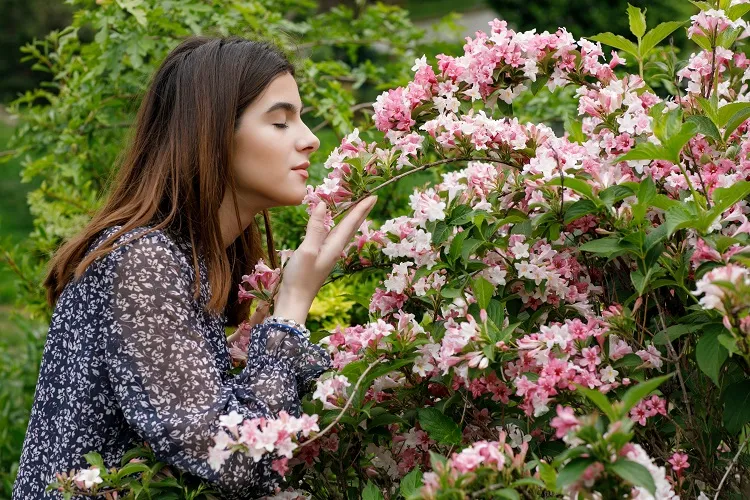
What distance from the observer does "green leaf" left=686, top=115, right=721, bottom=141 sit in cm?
191

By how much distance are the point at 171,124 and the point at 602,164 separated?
103 cm

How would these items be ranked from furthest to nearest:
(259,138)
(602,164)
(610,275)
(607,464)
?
(259,138)
(610,275)
(602,164)
(607,464)

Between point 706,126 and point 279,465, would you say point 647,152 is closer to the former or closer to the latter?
point 706,126

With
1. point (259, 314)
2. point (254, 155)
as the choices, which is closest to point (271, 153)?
point (254, 155)

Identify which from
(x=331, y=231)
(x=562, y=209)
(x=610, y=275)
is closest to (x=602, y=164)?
(x=562, y=209)

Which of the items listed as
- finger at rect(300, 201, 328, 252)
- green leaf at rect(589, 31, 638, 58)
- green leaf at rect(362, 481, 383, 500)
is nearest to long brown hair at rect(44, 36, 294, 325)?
finger at rect(300, 201, 328, 252)

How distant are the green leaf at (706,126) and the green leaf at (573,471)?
830 millimetres

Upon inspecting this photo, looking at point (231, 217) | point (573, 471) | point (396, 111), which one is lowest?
point (231, 217)

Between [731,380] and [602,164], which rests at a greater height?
[602,164]

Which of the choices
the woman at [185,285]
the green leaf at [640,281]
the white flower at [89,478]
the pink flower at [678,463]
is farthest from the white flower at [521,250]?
the white flower at [89,478]

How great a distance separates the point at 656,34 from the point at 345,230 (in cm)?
79

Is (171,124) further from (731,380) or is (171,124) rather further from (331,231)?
(731,380)

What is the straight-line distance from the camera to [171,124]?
234 cm

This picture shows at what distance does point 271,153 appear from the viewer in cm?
227
